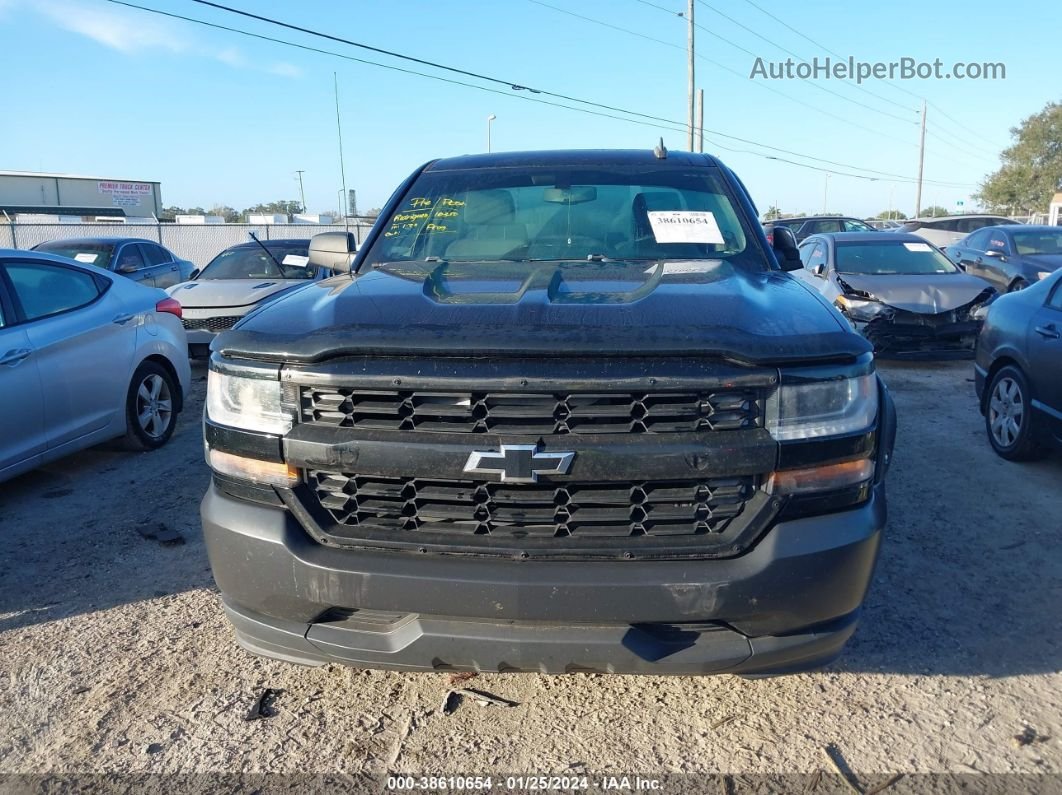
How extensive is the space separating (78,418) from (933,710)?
5107 millimetres

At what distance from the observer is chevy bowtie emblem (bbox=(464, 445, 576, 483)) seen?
2.13 meters

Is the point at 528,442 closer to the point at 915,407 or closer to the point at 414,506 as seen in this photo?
the point at 414,506

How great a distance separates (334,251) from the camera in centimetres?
374

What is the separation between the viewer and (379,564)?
7.25 ft

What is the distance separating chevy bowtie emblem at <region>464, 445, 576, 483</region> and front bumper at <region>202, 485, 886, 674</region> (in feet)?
0.82

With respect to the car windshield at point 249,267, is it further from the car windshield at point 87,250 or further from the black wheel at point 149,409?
the black wheel at point 149,409

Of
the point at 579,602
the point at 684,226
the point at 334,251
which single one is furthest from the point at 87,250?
the point at 579,602

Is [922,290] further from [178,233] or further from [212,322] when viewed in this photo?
[178,233]

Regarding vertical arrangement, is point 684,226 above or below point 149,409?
above

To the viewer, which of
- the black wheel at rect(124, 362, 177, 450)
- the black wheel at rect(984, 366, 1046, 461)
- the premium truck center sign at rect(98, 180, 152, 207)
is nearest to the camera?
the black wheel at rect(984, 366, 1046, 461)

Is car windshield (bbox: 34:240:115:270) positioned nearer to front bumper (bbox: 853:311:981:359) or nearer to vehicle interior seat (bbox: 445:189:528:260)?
vehicle interior seat (bbox: 445:189:528:260)

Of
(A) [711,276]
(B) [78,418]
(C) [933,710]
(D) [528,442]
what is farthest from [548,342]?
(B) [78,418]

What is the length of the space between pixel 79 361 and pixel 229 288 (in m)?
4.84

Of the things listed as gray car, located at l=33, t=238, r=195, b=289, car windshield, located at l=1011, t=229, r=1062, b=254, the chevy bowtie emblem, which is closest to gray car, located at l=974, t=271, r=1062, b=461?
the chevy bowtie emblem
